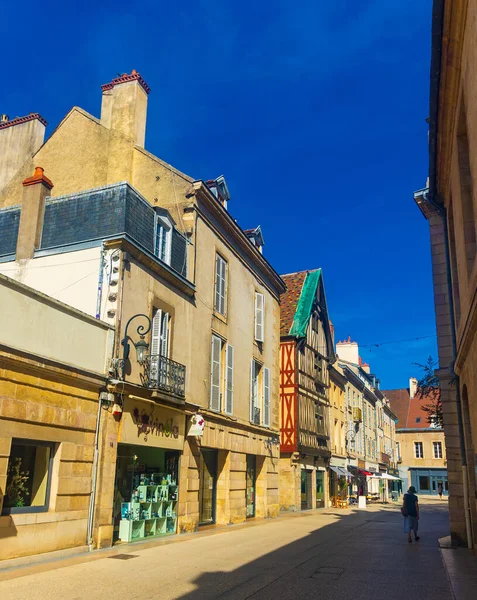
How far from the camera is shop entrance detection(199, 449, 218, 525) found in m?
15.6

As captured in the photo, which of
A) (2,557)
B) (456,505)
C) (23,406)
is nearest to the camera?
(2,557)

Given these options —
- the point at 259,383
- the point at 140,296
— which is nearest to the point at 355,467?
the point at 259,383

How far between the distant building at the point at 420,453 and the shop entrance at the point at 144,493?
40.7 metres

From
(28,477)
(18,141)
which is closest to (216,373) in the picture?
(28,477)

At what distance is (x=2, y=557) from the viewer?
8.46 meters

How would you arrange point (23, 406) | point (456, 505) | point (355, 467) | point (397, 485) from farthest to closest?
point (397, 485) < point (355, 467) < point (456, 505) < point (23, 406)

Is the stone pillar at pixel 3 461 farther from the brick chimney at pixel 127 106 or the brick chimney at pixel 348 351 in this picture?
the brick chimney at pixel 348 351

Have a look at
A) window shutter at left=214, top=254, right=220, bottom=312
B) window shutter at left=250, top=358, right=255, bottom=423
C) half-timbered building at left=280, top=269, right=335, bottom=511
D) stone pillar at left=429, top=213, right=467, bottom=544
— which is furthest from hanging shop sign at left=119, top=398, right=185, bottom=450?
half-timbered building at left=280, top=269, right=335, bottom=511

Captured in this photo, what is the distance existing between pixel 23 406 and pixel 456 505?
30.2ft

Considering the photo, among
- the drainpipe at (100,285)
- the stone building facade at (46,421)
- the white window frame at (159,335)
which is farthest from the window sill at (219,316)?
the stone building facade at (46,421)

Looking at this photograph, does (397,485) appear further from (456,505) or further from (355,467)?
(456,505)

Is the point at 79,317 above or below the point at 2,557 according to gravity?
above

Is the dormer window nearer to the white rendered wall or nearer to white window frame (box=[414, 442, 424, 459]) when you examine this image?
the white rendered wall

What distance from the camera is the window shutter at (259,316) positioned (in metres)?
19.9
